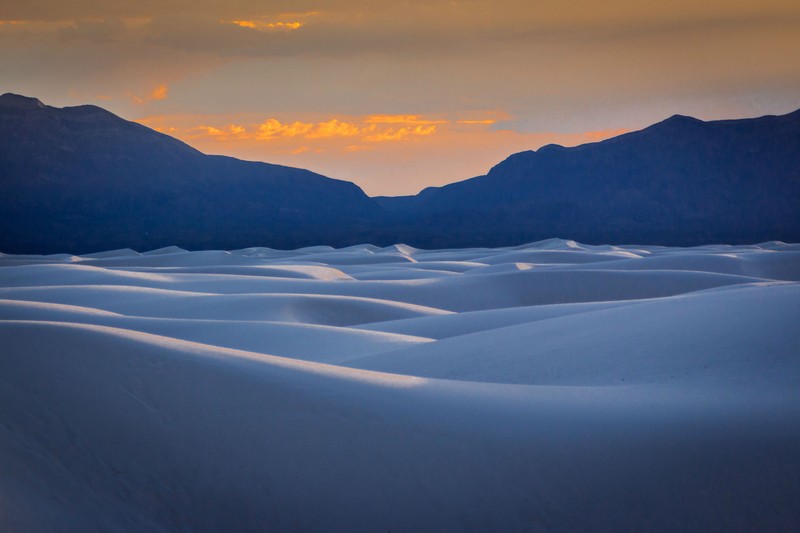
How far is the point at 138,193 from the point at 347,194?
34071 mm

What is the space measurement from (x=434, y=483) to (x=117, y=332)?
2.39 m

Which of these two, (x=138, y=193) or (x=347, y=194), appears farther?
(x=347, y=194)

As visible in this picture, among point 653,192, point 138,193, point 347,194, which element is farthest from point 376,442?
point 347,194

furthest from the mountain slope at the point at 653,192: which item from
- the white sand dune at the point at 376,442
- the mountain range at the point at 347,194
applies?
the white sand dune at the point at 376,442

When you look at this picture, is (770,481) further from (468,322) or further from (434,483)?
(468,322)

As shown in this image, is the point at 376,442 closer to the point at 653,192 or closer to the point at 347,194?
the point at 653,192

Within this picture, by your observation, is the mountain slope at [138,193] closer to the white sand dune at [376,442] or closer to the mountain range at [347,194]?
the mountain range at [347,194]

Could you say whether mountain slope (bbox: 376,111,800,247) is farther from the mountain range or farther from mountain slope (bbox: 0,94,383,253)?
mountain slope (bbox: 0,94,383,253)

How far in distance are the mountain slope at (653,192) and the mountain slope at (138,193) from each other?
45.2 feet

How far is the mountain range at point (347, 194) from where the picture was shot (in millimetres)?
99125

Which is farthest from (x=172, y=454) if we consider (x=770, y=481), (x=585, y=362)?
(x=585, y=362)

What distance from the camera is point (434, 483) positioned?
387cm

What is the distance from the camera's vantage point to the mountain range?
325 ft

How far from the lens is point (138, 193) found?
111 m
